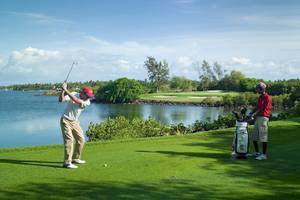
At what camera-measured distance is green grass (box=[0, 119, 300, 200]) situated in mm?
8680

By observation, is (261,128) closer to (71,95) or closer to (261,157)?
(261,157)

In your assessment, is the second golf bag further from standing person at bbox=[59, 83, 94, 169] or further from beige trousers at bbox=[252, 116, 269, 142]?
standing person at bbox=[59, 83, 94, 169]

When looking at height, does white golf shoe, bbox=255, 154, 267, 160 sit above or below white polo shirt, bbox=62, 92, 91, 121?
below

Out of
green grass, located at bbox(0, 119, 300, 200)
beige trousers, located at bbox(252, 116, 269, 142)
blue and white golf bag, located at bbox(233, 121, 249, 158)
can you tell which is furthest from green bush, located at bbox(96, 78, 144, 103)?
blue and white golf bag, located at bbox(233, 121, 249, 158)

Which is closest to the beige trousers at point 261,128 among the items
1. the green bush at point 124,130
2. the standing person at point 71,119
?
the standing person at point 71,119

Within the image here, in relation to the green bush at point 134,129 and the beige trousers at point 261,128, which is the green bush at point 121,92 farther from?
the beige trousers at point 261,128

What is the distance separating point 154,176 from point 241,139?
3.89 meters

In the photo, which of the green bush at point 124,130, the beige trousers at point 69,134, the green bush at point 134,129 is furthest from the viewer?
the green bush at point 134,129

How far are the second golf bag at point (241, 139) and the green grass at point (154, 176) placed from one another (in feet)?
1.35

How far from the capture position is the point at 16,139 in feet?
167

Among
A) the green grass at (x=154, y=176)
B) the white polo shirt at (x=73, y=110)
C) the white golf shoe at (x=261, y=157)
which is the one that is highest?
the white polo shirt at (x=73, y=110)

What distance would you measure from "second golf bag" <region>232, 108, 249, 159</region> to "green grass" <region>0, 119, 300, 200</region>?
411mm

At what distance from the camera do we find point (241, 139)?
13.0 metres

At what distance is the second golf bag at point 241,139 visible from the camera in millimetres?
12828
